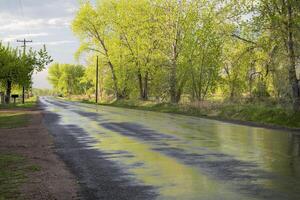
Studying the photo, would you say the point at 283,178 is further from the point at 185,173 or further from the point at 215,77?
the point at 215,77

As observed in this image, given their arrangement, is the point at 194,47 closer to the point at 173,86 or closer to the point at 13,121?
the point at 173,86

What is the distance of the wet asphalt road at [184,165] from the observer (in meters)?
7.74

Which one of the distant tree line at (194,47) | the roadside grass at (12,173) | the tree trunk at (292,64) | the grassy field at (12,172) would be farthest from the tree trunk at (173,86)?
the roadside grass at (12,173)

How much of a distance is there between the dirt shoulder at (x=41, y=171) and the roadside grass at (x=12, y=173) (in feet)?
0.21

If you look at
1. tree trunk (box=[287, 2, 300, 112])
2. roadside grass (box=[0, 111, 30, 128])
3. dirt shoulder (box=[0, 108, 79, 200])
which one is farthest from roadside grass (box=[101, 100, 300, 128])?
roadside grass (box=[0, 111, 30, 128])

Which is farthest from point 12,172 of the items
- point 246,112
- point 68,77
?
point 68,77

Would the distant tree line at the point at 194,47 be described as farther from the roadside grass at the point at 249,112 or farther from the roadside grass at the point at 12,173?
the roadside grass at the point at 12,173

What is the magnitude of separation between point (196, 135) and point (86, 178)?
951cm

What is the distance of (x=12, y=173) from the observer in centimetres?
948

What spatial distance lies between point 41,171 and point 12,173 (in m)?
0.63

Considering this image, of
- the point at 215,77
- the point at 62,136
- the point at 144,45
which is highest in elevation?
the point at 144,45

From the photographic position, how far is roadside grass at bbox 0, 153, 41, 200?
25.1 ft

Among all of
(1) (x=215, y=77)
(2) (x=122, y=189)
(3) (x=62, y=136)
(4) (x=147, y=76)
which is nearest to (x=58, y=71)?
(4) (x=147, y=76)

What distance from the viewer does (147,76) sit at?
57.3 metres
